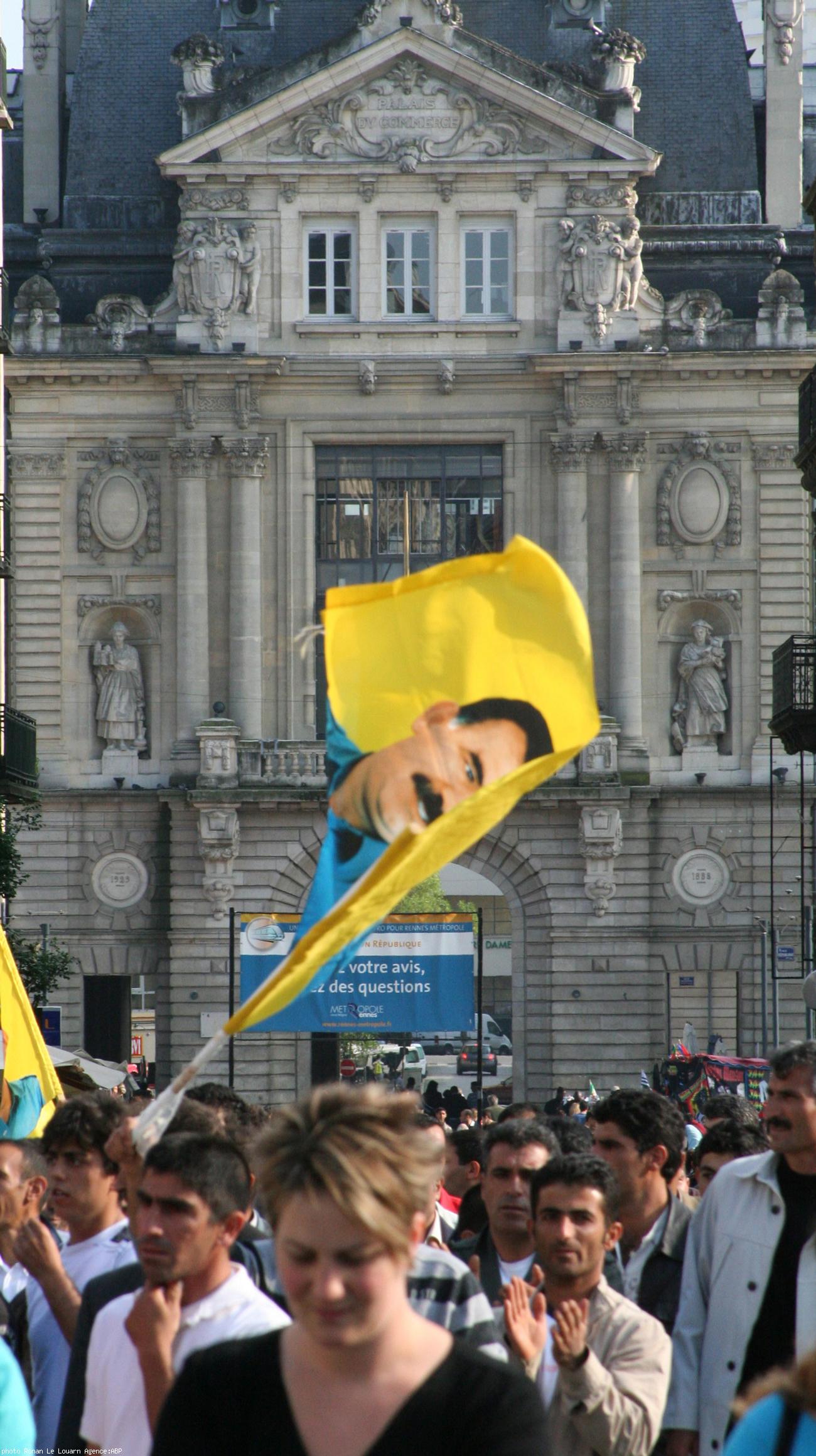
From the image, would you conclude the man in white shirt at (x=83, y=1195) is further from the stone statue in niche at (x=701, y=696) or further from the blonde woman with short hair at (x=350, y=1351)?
the stone statue in niche at (x=701, y=696)

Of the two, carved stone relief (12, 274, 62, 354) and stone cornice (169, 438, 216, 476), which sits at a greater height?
carved stone relief (12, 274, 62, 354)

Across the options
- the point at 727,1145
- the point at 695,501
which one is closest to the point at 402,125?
the point at 695,501

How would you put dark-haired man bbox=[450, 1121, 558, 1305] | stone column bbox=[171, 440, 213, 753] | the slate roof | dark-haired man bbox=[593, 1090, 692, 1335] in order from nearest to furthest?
dark-haired man bbox=[593, 1090, 692, 1335]
dark-haired man bbox=[450, 1121, 558, 1305]
stone column bbox=[171, 440, 213, 753]
the slate roof

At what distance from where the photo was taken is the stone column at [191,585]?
44938mm

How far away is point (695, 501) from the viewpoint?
45438mm

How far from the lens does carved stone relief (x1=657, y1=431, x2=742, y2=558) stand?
4538 centimetres

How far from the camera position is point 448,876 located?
8338 cm

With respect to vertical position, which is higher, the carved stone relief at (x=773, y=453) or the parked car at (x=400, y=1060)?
the carved stone relief at (x=773, y=453)

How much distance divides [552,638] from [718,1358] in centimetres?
253

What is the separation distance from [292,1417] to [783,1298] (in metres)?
3.69

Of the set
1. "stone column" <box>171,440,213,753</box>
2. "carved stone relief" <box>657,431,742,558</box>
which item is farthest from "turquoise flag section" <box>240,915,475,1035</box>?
"carved stone relief" <box>657,431,742,558</box>

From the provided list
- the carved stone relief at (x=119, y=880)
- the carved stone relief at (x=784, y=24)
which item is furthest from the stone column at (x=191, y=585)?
the carved stone relief at (x=784, y=24)

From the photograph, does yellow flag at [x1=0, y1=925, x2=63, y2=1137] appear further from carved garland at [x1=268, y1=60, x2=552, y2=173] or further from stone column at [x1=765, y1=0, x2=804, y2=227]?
stone column at [x1=765, y1=0, x2=804, y2=227]

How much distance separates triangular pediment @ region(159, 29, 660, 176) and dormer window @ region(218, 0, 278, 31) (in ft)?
15.7
